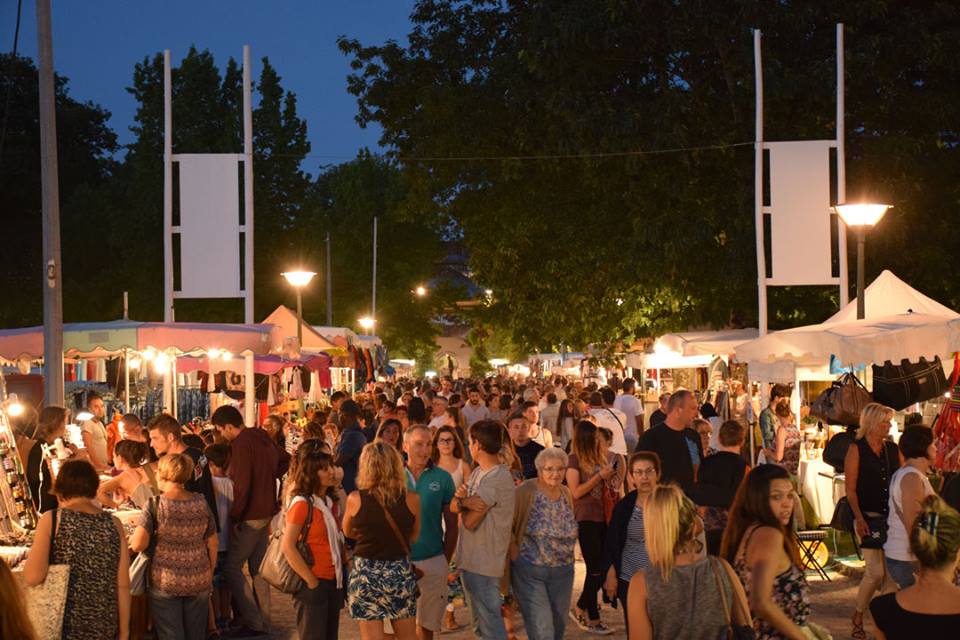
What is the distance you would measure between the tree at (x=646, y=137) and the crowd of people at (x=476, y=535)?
52.2 ft

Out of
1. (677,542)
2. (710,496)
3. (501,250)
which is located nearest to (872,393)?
(710,496)

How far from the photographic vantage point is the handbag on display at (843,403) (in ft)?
47.6

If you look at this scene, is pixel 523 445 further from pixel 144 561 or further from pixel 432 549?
pixel 144 561

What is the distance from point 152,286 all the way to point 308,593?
147ft

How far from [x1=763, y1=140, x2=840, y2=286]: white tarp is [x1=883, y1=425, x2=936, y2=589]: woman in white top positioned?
501 inches

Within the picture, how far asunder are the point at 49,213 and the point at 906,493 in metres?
8.62

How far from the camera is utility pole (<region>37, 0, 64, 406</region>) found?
41.6 feet

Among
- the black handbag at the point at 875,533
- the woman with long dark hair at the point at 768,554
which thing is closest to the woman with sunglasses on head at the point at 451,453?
the black handbag at the point at 875,533

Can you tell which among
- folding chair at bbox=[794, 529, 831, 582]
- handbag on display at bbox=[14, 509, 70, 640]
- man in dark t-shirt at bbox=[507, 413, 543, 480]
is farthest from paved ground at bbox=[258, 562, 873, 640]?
handbag on display at bbox=[14, 509, 70, 640]

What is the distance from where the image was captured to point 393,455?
7.83m

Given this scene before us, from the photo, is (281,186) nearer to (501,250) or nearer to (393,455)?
(501,250)

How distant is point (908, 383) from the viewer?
1524cm

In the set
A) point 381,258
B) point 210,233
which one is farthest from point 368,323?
point 210,233

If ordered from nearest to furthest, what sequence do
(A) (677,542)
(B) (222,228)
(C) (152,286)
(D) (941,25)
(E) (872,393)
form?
(A) (677,542)
(E) (872,393)
(B) (222,228)
(D) (941,25)
(C) (152,286)
